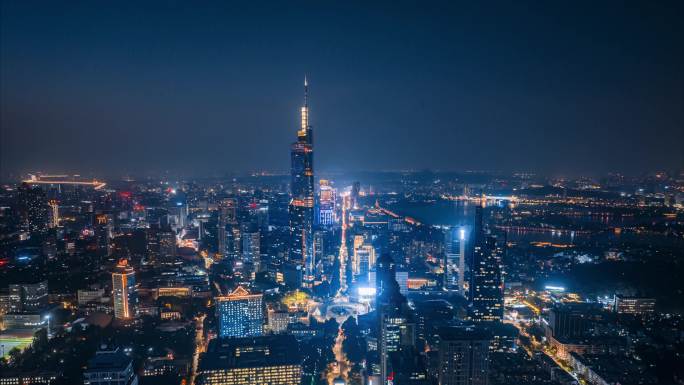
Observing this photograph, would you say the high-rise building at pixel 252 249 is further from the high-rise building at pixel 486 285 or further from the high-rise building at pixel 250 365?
the high-rise building at pixel 486 285

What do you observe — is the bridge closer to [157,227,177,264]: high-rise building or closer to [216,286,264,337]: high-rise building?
[157,227,177,264]: high-rise building

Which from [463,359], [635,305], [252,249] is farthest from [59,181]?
[635,305]

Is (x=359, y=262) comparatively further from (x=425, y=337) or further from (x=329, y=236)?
(x=425, y=337)

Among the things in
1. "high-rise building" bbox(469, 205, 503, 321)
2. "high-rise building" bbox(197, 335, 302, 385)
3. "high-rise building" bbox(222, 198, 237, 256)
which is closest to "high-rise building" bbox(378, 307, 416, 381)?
"high-rise building" bbox(197, 335, 302, 385)

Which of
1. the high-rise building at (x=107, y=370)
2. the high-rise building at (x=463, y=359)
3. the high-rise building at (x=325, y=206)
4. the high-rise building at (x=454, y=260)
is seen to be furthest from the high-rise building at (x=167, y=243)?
the high-rise building at (x=463, y=359)

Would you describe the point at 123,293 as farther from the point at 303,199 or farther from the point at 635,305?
the point at 635,305

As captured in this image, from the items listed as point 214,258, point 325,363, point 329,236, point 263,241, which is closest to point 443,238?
point 329,236

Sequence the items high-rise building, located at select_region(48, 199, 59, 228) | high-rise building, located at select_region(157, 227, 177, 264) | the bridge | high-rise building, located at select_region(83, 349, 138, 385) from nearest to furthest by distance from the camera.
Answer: high-rise building, located at select_region(83, 349, 138, 385)
high-rise building, located at select_region(157, 227, 177, 264)
the bridge
high-rise building, located at select_region(48, 199, 59, 228)
